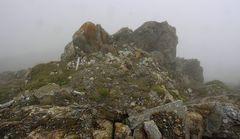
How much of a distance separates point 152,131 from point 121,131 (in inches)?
66.3

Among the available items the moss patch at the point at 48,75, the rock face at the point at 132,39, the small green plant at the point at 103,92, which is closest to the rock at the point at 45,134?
the small green plant at the point at 103,92

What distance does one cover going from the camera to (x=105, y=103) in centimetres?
2459

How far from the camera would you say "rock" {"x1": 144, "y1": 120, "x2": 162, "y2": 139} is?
1784 centimetres

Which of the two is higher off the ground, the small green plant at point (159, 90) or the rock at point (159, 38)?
the rock at point (159, 38)

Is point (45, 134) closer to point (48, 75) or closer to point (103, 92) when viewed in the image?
point (103, 92)

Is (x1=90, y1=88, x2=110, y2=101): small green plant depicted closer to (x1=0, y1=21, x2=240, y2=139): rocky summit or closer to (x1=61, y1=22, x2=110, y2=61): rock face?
(x1=0, y1=21, x2=240, y2=139): rocky summit

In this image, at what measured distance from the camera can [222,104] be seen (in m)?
21.0

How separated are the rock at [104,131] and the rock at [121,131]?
331mm

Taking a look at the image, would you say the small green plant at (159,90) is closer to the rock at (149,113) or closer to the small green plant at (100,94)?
the small green plant at (100,94)

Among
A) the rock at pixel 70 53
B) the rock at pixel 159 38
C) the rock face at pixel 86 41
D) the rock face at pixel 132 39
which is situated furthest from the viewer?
the rock at pixel 159 38

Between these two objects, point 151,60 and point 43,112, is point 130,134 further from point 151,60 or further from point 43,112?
point 151,60

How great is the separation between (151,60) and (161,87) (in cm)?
867

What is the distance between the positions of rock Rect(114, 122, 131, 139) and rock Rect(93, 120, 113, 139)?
0.33 meters

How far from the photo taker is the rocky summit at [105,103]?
1798 cm
